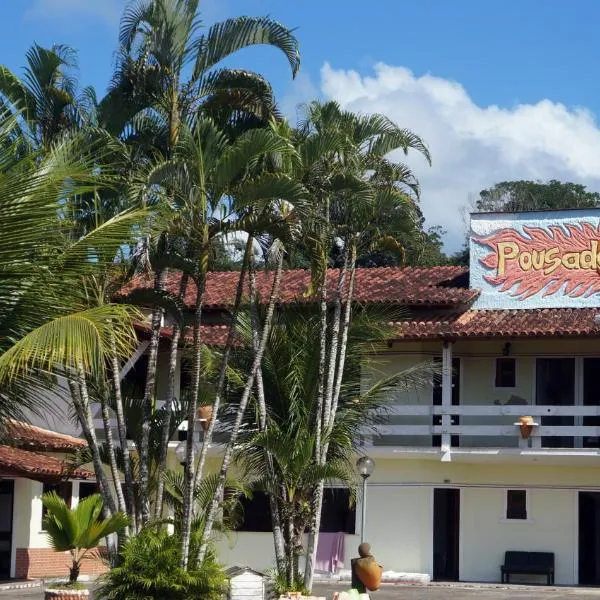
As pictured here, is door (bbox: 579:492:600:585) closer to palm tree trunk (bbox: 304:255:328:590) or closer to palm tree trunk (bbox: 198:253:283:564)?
palm tree trunk (bbox: 304:255:328:590)

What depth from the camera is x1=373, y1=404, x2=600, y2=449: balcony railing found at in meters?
26.6

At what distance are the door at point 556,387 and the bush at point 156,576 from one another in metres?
14.4

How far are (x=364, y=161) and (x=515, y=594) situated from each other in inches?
355

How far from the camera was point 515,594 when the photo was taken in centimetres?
2370

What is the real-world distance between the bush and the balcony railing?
11.5m

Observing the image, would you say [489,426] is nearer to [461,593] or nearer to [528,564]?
[528,564]

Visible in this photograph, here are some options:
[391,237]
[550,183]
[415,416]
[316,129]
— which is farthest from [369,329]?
[550,183]

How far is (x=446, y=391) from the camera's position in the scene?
1074 inches

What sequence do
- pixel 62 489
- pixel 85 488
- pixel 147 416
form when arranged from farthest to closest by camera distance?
pixel 85 488 < pixel 62 489 < pixel 147 416

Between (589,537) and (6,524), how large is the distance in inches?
502

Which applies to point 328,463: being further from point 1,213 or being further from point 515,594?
point 1,213

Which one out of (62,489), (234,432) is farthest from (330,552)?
(234,432)

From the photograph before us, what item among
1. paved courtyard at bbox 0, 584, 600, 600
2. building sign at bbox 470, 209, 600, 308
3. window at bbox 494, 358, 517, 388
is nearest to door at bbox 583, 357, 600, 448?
building sign at bbox 470, 209, 600, 308

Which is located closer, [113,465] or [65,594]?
[113,465]
